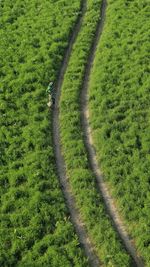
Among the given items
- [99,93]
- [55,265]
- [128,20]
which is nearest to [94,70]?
[99,93]

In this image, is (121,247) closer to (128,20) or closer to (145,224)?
(145,224)

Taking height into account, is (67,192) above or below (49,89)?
below

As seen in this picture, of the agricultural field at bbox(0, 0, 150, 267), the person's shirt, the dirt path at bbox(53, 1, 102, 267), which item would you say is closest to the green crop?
the agricultural field at bbox(0, 0, 150, 267)

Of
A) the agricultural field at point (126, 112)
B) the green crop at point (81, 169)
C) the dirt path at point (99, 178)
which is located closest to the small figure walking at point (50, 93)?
the green crop at point (81, 169)

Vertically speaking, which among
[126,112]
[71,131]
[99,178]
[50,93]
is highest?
[50,93]

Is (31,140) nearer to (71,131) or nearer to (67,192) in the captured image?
(71,131)

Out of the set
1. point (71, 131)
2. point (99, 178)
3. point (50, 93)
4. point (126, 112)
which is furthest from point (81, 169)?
point (50, 93)
